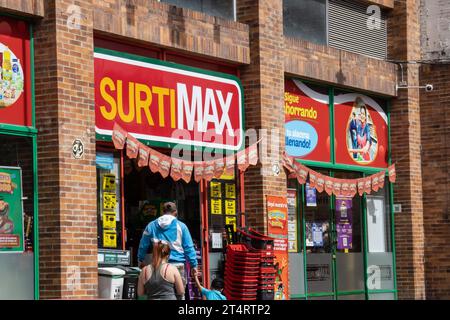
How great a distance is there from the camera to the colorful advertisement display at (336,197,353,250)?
20297 millimetres

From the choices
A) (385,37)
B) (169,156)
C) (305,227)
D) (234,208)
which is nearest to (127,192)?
(169,156)

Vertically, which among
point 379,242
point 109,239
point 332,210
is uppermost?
point 332,210

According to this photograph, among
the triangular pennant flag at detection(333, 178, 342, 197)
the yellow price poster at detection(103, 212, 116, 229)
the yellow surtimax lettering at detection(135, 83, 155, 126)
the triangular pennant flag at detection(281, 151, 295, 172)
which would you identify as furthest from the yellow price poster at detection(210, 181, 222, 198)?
the triangular pennant flag at detection(333, 178, 342, 197)

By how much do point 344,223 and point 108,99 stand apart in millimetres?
7369

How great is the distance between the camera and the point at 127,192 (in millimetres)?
15289

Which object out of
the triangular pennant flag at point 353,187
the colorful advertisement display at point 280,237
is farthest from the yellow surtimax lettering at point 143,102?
the triangular pennant flag at point 353,187

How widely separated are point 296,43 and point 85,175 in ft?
21.5

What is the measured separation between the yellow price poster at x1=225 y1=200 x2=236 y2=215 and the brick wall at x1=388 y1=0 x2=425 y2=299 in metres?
5.77

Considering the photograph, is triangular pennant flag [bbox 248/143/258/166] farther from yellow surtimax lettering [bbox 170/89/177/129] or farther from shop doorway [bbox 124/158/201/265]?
yellow surtimax lettering [bbox 170/89/177/129]

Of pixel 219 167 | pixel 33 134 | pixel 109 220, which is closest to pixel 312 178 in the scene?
pixel 219 167

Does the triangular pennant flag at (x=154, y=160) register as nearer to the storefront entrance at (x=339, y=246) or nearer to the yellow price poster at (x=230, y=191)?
the yellow price poster at (x=230, y=191)

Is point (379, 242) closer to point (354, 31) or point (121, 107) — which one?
point (354, 31)

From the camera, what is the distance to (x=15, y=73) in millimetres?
13383

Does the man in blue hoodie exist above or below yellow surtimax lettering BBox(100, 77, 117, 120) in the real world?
below
